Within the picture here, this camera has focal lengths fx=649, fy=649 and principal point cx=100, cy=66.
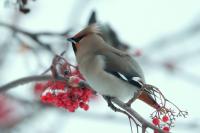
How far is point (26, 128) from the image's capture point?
5.86m

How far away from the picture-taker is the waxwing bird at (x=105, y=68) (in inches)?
154

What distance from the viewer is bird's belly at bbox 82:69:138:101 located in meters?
3.93

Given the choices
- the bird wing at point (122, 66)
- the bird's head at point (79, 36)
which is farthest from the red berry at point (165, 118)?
the bird's head at point (79, 36)

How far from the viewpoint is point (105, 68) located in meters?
4.04

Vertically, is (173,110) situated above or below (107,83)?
below

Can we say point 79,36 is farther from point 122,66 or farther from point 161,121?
point 161,121

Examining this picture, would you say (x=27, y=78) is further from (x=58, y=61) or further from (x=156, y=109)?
(x=156, y=109)

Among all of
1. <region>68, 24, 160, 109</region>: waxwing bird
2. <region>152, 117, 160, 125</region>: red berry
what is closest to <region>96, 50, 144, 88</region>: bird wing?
<region>68, 24, 160, 109</region>: waxwing bird

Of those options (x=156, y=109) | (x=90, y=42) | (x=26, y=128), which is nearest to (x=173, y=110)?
(x=156, y=109)

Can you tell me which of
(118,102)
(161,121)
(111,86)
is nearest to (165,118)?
(161,121)

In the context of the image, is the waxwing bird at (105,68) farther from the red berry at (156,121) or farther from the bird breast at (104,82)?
the red berry at (156,121)

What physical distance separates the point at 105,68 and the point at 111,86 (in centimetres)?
14

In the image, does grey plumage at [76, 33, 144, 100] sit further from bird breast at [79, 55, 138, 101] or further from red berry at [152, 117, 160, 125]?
red berry at [152, 117, 160, 125]

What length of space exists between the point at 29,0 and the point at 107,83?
70 centimetres
